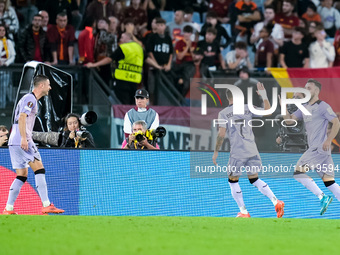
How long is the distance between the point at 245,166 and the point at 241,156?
16cm

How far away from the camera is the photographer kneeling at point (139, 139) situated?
11508 mm

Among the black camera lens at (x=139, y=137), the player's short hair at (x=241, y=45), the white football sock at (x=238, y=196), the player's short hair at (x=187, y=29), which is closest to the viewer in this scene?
the white football sock at (x=238, y=196)

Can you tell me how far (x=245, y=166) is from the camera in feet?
37.0

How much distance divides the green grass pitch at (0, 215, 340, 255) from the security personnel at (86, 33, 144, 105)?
17.1 ft

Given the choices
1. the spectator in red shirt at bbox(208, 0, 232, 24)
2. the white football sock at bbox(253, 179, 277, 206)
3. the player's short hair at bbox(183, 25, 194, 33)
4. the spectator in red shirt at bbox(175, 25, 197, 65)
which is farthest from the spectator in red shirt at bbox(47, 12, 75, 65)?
the white football sock at bbox(253, 179, 277, 206)

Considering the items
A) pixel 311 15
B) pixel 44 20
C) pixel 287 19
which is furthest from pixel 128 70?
pixel 311 15

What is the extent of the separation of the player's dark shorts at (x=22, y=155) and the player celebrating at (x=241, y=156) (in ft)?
8.85

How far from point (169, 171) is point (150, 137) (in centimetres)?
74

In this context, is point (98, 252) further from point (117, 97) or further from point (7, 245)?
point (117, 97)

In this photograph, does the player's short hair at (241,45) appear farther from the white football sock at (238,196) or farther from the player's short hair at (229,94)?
the white football sock at (238,196)

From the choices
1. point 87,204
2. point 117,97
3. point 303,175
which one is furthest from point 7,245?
point 117,97

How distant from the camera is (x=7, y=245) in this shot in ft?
24.4

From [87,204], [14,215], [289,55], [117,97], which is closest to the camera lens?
[14,215]

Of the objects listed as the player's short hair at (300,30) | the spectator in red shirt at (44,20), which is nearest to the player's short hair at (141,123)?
the spectator in red shirt at (44,20)
